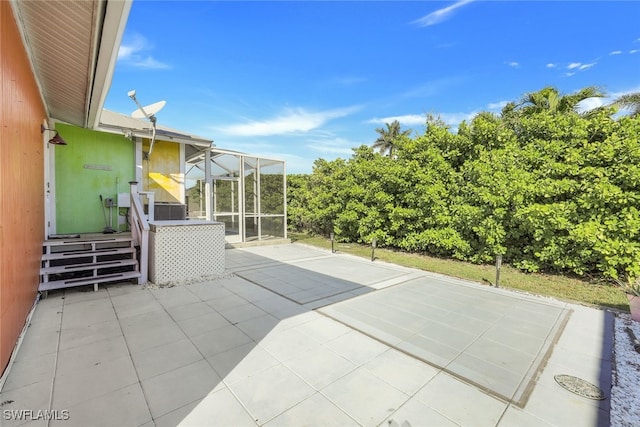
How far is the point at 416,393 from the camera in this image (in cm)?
223

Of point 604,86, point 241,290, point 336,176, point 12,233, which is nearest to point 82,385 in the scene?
point 12,233

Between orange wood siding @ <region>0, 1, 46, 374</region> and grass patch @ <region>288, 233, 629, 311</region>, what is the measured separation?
23.6 feet

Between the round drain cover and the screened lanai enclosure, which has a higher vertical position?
the screened lanai enclosure

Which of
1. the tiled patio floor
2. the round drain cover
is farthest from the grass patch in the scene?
the round drain cover

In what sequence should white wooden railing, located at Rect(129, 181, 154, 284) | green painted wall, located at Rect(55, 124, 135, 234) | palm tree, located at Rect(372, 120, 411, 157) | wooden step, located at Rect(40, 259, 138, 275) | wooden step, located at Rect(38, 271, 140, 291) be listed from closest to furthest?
wooden step, located at Rect(38, 271, 140, 291), wooden step, located at Rect(40, 259, 138, 275), white wooden railing, located at Rect(129, 181, 154, 284), green painted wall, located at Rect(55, 124, 135, 234), palm tree, located at Rect(372, 120, 411, 157)

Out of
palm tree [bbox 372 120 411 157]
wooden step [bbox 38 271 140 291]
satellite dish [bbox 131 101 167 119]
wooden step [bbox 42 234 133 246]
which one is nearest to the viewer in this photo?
wooden step [bbox 38 271 140 291]

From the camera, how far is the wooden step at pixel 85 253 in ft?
15.1

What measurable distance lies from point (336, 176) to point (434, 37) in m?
5.96

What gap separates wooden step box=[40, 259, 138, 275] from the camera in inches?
172

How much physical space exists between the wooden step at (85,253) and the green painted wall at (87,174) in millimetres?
2176

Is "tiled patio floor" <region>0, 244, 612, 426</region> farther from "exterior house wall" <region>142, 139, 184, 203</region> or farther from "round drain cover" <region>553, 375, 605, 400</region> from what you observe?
"exterior house wall" <region>142, 139, 184, 203</region>

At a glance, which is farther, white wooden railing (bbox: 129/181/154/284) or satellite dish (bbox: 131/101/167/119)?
satellite dish (bbox: 131/101/167/119)

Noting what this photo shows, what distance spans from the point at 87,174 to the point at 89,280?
3513mm

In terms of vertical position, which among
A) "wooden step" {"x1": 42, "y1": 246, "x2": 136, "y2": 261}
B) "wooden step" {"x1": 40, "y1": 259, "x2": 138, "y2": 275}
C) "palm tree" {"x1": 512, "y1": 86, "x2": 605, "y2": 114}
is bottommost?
"wooden step" {"x1": 40, "y1": 259, "x2": 138, "y2": 275}
